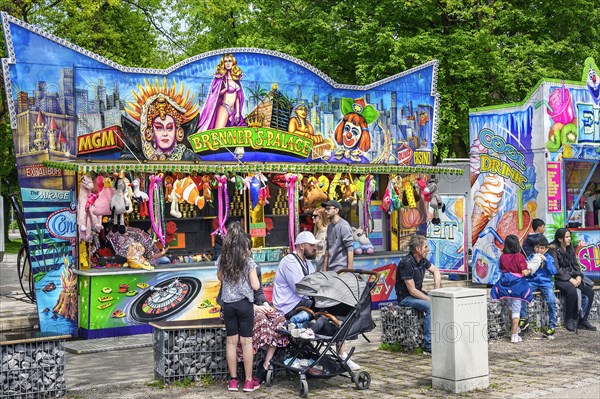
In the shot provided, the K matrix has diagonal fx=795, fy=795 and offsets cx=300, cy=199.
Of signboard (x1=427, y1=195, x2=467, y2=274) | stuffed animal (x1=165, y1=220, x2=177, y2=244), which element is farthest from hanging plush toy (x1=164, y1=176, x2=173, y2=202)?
signboard (x1=427, y1=195, x2=467, y2=274)

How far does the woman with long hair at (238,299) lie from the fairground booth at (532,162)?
31.6ft

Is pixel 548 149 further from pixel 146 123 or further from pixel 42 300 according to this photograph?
pixel 42 300

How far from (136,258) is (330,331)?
201 inches

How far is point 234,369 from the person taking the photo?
28.4 ft

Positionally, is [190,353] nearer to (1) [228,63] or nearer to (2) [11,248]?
(1) [228,63]

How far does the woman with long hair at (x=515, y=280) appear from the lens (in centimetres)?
1153

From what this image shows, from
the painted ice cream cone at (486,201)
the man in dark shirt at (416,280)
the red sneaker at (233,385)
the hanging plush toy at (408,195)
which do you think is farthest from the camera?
the painted ice cream cone at (486,201)

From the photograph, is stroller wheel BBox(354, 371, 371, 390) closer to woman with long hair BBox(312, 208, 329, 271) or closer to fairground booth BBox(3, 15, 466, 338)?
woman with long hair BBox(312, 208, 329, 271)

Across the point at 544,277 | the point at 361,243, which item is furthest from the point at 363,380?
the point at 361,243

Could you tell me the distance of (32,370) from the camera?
325 inches

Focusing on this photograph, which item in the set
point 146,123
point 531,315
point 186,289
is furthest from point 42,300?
point 531,315

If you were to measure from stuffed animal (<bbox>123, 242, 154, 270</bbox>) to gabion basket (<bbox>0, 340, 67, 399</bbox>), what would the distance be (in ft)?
14.7

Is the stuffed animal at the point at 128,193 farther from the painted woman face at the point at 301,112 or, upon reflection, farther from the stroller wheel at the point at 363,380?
the stroller wheel at the point at 363,380

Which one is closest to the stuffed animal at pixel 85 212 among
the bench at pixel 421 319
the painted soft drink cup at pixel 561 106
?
the bench at pixel 421 319
